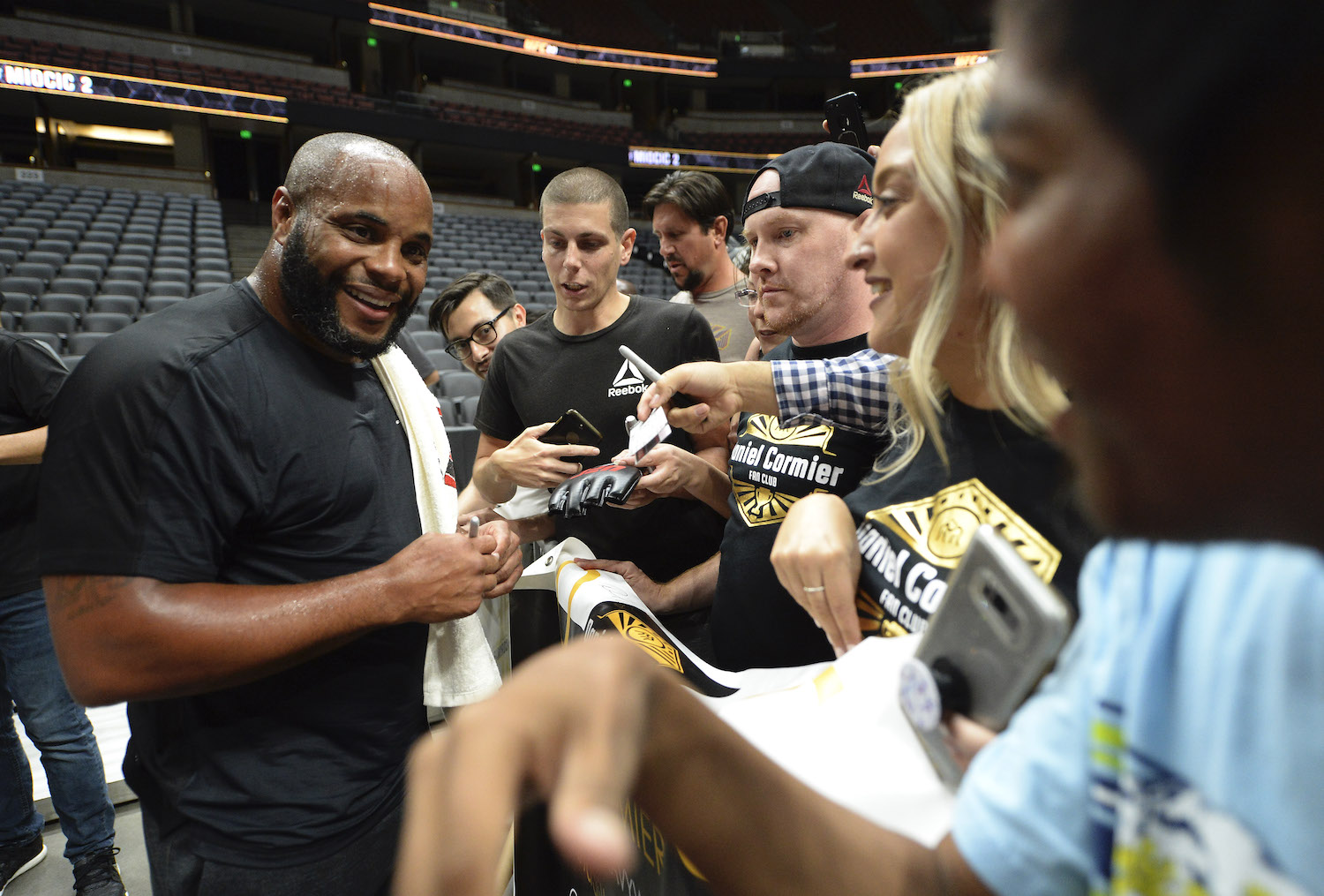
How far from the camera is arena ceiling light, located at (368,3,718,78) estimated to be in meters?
15.4

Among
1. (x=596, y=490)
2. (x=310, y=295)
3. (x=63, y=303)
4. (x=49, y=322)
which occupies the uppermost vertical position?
(x=310, y=295)

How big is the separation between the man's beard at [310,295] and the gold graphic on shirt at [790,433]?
719 mm

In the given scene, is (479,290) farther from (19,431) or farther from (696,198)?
(19,431)

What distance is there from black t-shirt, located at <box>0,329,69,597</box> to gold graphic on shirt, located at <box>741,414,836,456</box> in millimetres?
1879

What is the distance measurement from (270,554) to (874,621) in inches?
34.5

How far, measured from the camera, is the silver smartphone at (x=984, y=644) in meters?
0.46

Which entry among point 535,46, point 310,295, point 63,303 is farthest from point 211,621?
point 535,46

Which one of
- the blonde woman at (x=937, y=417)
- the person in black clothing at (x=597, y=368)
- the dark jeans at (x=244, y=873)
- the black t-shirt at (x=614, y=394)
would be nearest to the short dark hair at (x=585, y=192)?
the person in black clothing at (x=597, y=368)

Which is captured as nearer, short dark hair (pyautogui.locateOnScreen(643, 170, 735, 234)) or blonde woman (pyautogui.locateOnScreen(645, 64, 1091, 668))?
blonde woman (pyautogui.locateOnScreen(645, 64, 1091, 668))

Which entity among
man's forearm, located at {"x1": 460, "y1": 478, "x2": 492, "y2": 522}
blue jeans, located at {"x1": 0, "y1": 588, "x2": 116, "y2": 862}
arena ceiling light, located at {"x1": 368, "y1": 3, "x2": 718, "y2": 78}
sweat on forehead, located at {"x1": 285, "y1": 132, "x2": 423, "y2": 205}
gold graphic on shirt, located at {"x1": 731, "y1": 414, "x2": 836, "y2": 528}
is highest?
arena ceiling light, located at {"x1": 368, "y1": 3, "x2": 718, "y2": 78}

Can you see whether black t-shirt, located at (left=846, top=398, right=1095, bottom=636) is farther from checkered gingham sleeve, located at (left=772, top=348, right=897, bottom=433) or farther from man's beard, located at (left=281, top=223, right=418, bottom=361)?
man's beard, located at (left=281, top=223, right=418, bottom=361)

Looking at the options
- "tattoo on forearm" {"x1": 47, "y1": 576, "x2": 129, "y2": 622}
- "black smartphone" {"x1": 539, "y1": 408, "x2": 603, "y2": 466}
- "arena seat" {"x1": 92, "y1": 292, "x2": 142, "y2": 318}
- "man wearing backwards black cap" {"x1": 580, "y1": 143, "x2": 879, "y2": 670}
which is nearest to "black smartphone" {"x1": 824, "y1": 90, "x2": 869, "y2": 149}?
"man wearing backwards black cap" {"x1": 580, "y1": 143, "x2": 879, "y2": 670}

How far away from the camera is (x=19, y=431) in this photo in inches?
70.7

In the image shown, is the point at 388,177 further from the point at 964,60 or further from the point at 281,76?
the point at 964,60
